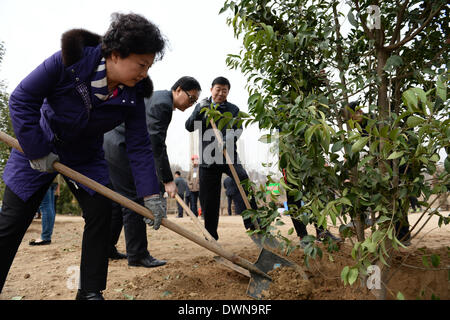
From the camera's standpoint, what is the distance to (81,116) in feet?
6.31

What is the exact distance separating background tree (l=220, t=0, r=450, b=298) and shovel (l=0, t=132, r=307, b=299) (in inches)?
20.3

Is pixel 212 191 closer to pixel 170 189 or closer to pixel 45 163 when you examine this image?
pixel 170 189

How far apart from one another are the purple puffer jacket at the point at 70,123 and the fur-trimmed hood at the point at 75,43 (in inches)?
1.2

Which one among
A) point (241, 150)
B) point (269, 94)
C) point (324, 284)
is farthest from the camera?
point (241, 150)

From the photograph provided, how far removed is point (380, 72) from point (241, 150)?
85.8 inches

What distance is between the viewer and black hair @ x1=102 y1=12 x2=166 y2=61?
1766 millimetres

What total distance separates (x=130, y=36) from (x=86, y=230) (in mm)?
1205

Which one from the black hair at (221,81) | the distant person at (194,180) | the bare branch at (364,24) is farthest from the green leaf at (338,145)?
the distant person at (194,180)

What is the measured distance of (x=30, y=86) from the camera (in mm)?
1744

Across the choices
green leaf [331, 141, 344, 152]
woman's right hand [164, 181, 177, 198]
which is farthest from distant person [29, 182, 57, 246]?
green leaf [331, 141, 344, 152]

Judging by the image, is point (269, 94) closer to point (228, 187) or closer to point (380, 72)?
point (380, 72)

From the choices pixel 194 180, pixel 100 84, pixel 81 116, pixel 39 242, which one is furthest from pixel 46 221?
pixel 194 180

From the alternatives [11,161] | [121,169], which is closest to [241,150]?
[121,169]

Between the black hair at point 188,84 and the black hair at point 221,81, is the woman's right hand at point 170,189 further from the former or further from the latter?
the black hair at point 221,81
